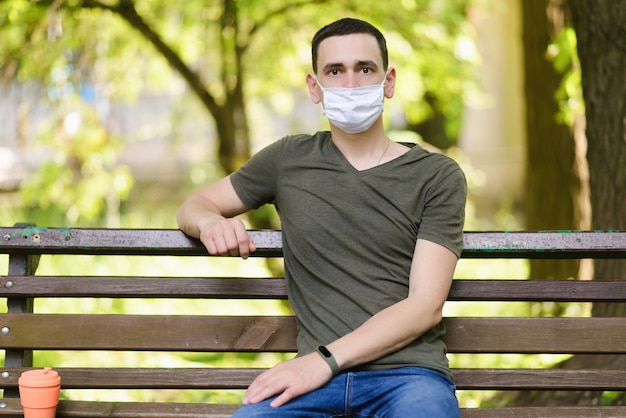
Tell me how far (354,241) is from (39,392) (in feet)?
3.78

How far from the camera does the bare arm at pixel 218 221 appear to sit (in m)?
3.17

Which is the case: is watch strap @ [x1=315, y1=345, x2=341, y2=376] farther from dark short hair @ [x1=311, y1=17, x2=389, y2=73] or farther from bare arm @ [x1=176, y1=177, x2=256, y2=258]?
dark short hair @ [x1=311, y1=17, x2=389, y2=73]

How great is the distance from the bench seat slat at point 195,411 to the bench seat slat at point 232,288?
0.40 m

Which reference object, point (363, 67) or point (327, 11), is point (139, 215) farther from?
point (363, 67)

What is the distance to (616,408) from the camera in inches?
134

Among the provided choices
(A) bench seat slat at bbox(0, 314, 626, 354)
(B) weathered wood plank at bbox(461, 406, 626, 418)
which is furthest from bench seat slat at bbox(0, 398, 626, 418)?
(A) bench seat slat at bbox(0, 314, 626, 354)

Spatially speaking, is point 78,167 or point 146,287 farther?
point 78,167

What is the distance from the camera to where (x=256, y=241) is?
3.42 m

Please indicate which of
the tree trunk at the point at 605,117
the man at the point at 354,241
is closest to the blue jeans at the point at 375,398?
the man at the point at 354,241

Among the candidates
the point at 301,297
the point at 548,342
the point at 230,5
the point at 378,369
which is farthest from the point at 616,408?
the point at 230,5

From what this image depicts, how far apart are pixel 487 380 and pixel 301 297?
2.57ft

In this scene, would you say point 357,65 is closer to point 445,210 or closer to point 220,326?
point 445,210

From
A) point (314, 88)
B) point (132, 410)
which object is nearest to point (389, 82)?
point (314, 88)

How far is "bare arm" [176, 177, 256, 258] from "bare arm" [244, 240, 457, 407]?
0.44m
